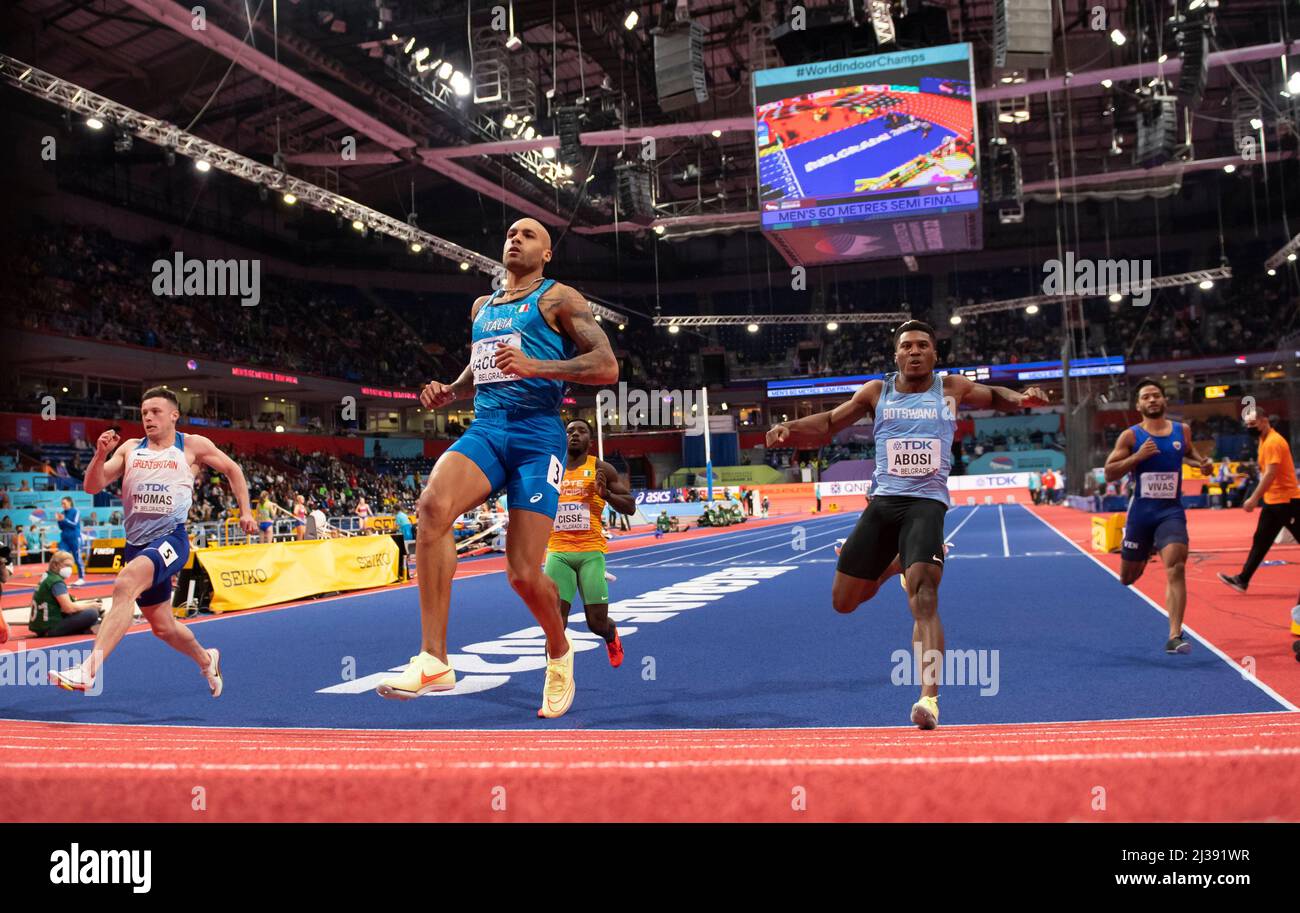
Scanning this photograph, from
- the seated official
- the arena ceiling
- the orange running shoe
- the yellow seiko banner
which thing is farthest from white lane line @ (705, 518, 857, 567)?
the orange running shoe

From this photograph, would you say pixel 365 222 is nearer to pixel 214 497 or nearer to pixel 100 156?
pixel 214 497

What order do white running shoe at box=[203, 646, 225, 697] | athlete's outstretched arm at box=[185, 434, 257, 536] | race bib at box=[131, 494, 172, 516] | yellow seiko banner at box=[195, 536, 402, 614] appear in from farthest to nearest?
yellow seiko banner at box=[195, 536, 402, 614] → athlete's outstretched arm at box=[185, 434, 257, 536] → white running shoe at box=[203, 646, 225, 697] → race bib at box=[131, 494, 172, 516]

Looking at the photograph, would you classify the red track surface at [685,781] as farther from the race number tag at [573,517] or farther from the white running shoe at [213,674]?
the race number tag at [573,517]

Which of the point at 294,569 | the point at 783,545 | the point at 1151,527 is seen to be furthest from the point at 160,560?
the point at 783,545

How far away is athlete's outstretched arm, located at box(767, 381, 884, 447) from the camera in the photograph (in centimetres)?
504

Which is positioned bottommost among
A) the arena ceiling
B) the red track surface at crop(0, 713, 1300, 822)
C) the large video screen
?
the red track surface at crop(0, 713, 1300, 822)

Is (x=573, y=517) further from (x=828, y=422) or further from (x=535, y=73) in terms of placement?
(x=535, y=73)

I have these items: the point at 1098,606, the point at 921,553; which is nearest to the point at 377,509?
the point at 1098,606

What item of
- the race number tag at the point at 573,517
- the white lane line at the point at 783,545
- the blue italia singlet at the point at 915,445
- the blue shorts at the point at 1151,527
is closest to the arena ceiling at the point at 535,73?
the white lane line at the point at 783,545

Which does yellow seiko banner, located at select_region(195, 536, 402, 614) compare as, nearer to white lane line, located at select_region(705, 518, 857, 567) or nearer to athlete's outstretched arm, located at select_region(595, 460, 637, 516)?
white lane line, located at select_region(705, 518, 857, 567)

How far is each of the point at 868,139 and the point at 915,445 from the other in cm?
1393

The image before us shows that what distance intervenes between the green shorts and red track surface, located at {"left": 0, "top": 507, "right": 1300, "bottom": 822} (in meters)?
3.76
